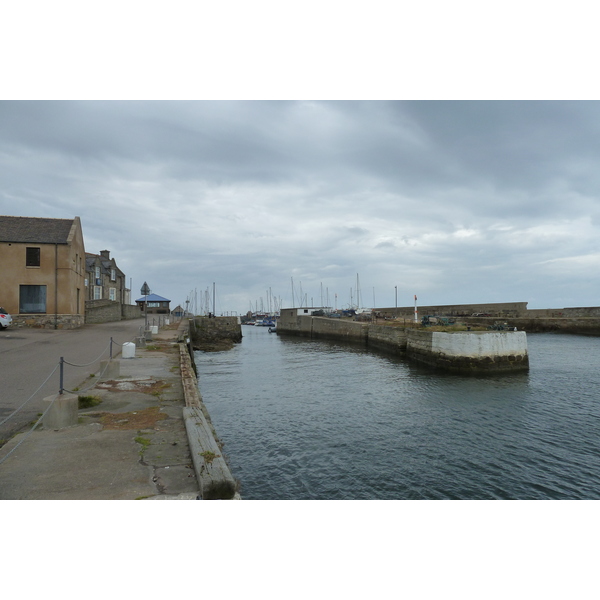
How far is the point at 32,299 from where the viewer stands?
95.8 feet

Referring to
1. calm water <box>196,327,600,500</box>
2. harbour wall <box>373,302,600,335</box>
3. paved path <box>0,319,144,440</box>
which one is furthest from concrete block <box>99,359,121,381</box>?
harbour wall <box>373,302,600,335</box>

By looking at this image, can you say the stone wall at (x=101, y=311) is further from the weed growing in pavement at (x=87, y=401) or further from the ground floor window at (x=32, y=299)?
the weed growing in pavement at (x=87, y=401)

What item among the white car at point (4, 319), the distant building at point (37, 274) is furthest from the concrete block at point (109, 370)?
the distant building at point (37, 274)

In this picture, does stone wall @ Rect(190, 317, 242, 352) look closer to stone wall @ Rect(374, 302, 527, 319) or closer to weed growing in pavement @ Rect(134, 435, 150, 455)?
stone wall @ Rect(374, 302, 527, 319)

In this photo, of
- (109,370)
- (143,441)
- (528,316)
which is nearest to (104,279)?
(109,370)

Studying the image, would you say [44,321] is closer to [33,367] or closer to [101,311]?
[101,311]

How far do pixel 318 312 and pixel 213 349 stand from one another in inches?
1213

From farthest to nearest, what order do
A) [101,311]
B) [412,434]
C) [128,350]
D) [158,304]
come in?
[158,304] < [101,311] < [128,350] < [412,434]

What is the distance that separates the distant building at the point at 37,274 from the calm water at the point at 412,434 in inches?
620

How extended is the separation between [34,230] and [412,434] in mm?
32160

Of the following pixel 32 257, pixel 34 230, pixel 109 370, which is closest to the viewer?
pixel 109 370

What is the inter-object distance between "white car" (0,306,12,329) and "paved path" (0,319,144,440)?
A: 2946 millimetres

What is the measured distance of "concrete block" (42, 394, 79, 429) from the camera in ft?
22.8

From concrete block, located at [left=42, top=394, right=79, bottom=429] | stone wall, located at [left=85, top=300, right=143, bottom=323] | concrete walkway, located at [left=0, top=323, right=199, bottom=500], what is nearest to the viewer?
concrete walkway, located at [left=0, top=323, right=199, bottom=500]
